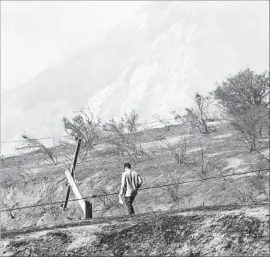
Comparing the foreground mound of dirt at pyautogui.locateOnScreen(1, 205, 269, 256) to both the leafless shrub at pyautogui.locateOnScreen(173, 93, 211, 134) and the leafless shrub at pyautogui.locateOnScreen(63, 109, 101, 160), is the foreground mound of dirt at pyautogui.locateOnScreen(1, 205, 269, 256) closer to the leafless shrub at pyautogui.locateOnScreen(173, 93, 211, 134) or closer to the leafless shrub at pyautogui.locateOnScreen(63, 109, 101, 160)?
the leafless shrub at pyautogui.locateOnScreen(63, 109, 101, 160)

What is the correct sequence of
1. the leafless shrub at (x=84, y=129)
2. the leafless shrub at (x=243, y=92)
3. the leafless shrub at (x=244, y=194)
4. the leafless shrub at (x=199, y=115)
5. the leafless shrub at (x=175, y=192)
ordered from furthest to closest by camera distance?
the leafless shrub at (x=243, y=92) → the leafless shrub at (x=199, y=115) → the leafless shrub at (x=84, y=129) → the leafless shrub at (x=175, y=192) → the leafless shrub at (x=244, y=194)

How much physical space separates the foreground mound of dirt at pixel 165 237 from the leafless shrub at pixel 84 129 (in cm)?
2189

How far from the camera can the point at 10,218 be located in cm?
2131

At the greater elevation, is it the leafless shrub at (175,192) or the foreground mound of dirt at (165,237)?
the foreground mound of dirt at (165,237)

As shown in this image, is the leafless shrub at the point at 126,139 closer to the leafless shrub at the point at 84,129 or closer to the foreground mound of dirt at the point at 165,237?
the leafless shrub at the point at 84,129

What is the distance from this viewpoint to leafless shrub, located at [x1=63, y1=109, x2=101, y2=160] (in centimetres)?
2988

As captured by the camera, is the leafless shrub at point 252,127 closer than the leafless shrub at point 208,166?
No

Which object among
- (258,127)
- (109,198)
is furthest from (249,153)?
(109,198)

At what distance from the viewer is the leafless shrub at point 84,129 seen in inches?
1176

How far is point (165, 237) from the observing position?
7.11 m

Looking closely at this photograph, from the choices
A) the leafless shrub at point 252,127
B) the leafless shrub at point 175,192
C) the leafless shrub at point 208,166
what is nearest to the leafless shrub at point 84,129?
the leafless shrub at point 208,166

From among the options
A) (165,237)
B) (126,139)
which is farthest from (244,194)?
(126,139)

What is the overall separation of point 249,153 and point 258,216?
16.8 meters

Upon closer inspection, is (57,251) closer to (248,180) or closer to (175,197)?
(175,197)
